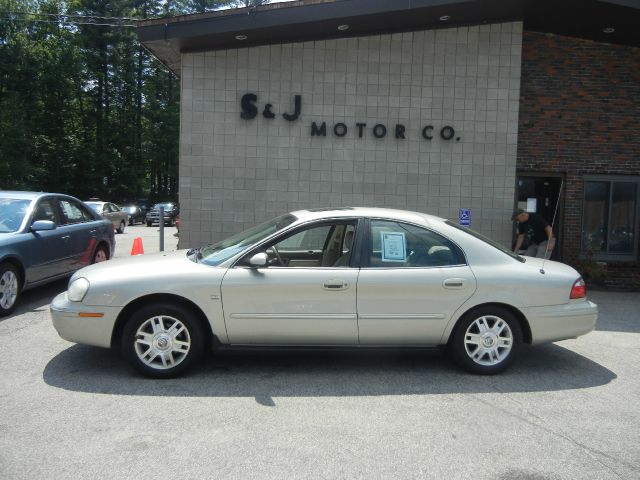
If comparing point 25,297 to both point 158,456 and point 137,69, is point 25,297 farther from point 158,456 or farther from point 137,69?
point 137,69

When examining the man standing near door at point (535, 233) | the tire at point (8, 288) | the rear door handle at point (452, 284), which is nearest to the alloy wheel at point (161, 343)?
the rear door handle at point (452, 284)

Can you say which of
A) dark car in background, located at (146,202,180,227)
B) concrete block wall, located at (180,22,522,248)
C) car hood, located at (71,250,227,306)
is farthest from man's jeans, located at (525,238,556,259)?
dark car in background, located at (146,202,180,227)

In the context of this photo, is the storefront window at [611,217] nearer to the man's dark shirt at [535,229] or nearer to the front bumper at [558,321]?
the man's dark shirt at [535,229]

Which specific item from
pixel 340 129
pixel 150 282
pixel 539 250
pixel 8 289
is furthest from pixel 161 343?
pixel 539 250

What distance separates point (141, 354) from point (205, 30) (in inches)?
256

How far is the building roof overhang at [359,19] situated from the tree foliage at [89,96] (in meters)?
30.6

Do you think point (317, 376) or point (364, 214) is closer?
point (317, 376)

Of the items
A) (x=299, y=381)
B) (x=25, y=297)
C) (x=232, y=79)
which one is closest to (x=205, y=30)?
(x=232, y=79)

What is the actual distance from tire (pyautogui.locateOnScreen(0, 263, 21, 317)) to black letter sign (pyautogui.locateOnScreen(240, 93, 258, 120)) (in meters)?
4.94

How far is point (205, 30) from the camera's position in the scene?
380 inches

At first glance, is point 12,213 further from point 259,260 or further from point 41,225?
point 259,260

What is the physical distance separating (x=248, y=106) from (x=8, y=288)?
5302 millimetres

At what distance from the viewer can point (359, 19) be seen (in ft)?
32.1

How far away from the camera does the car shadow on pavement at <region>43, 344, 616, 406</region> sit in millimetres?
→ 4852
